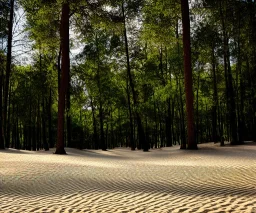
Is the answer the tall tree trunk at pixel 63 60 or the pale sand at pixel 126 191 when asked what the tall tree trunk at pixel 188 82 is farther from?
the pale sand at pixel 126 191

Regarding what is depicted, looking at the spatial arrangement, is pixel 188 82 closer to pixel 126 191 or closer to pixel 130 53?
pixel 130 53

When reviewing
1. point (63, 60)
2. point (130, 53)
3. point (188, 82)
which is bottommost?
point (188, 82)

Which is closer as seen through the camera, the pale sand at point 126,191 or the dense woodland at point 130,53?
the pale sand at point 126,191

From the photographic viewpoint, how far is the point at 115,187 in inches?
264

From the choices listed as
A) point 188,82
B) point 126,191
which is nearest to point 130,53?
point 188,82

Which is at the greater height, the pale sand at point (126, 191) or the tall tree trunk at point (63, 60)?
the tall tree trunk at point (63, 60)

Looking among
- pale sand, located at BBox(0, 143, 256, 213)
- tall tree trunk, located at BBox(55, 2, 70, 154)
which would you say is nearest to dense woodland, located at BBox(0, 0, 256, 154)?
tall tree trunk, located at BBox(55, 2, 70, 154)

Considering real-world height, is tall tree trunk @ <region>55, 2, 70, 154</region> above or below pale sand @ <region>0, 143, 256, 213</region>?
above

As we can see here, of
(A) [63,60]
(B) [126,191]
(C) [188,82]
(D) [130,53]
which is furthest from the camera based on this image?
(D) [130,53]

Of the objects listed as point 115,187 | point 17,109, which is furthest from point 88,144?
point 115,187

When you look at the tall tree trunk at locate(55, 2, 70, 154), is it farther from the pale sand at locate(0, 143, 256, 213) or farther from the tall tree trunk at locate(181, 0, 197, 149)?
the pale sand at locate(0, 143, 256, 213)

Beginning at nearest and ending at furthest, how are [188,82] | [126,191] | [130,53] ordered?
[126,191] → [188,82] → [130,53]

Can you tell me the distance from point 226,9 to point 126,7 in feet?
28.3

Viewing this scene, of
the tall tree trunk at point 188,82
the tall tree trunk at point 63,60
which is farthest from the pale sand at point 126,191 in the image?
the tall tree trunk at point 188,82
